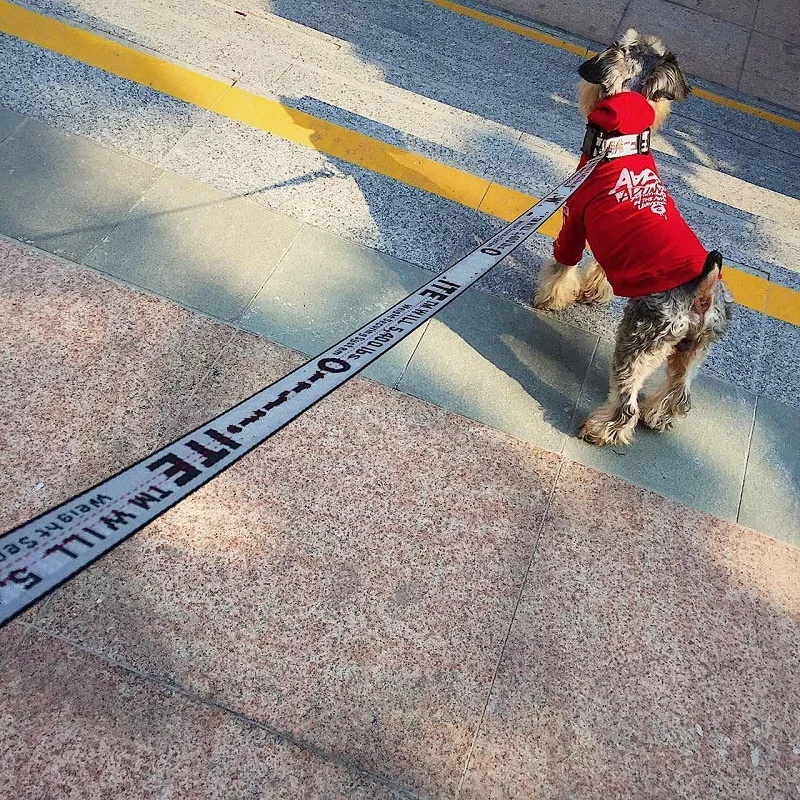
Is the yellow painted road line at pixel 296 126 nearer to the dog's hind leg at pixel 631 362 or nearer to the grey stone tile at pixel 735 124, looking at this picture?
the dog's hind leg at pixel 631 362

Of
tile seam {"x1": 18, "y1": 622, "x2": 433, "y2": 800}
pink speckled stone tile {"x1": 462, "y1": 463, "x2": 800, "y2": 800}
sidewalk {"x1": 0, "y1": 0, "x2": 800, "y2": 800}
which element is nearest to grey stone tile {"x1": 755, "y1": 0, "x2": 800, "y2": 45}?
sidewalk {"x1": 0, "y1": 0, "x2": 800, "y2": 800}

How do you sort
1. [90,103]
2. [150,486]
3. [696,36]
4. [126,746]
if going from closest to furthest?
[150,486] → [126,746] → [90,103] → [696,36]

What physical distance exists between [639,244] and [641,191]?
1.06ft

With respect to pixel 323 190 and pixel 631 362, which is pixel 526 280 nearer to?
pixel 631 362

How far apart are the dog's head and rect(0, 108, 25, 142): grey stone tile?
3.31 meters

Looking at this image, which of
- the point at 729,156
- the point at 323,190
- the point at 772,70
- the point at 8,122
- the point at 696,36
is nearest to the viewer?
the point at 8,122

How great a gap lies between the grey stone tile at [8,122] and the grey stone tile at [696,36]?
22.1 ft

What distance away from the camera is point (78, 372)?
3486 millimetres

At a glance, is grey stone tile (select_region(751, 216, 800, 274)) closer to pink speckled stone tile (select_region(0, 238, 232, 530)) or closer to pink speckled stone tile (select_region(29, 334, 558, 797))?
pink speckled stone tile (select_region(29, 334, 558, 797))

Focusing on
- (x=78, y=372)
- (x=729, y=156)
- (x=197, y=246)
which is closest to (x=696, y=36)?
(x=729, y=156)

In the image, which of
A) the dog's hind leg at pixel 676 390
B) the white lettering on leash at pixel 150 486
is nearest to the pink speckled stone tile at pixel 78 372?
the white lettering on leash at pixel 150 486

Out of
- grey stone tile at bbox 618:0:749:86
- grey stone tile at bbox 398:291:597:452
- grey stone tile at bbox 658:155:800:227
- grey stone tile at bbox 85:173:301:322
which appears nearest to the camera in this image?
grey stone tile at bbox 398:291:597:452

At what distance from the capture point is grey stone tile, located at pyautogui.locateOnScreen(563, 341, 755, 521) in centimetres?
370

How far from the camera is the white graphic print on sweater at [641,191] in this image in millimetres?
3564
